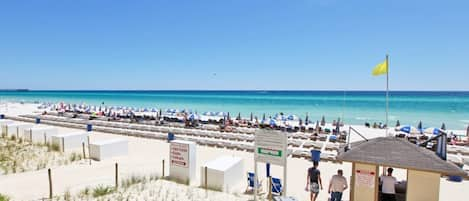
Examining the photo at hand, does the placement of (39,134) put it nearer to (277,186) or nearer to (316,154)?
(277,186)

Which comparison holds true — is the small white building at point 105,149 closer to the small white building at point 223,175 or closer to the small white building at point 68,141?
the small white building at point 68,141

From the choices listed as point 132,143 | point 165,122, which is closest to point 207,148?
point 132,143

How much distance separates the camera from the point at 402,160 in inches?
221

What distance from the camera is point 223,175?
26.3ft

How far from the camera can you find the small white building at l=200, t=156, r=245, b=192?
26.4 feet

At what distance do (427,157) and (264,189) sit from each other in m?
4.52

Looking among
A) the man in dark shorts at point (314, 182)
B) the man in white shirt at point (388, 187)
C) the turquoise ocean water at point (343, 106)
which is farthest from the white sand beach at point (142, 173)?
the turquoise ocean water at point (343, 106)

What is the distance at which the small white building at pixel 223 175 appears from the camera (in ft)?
26.4

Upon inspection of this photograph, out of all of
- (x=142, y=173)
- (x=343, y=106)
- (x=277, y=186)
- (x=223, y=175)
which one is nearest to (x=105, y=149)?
(x=142, y=173)

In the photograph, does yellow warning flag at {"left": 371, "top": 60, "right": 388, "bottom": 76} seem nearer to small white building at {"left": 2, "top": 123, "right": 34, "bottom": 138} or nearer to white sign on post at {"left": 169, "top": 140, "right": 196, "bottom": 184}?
white sign on post at {"left": 169, "top": 140, "right": 196, "bottom": 184}

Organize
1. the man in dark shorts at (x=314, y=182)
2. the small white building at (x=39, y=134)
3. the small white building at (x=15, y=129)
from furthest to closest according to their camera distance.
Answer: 1. the small white building at (x=15, y=129)
2. the small white building at (x=39, y=134)
3. the man in dark shorts at (x=314, y=182)

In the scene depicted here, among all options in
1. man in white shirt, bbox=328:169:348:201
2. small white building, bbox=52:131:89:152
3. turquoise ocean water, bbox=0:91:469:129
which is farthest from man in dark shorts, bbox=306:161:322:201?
small white building, bbox=52:131:89:152

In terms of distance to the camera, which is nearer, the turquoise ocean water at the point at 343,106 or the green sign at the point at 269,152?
the green sign at the point at 269,152

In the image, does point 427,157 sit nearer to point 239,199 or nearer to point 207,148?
point 239,199
